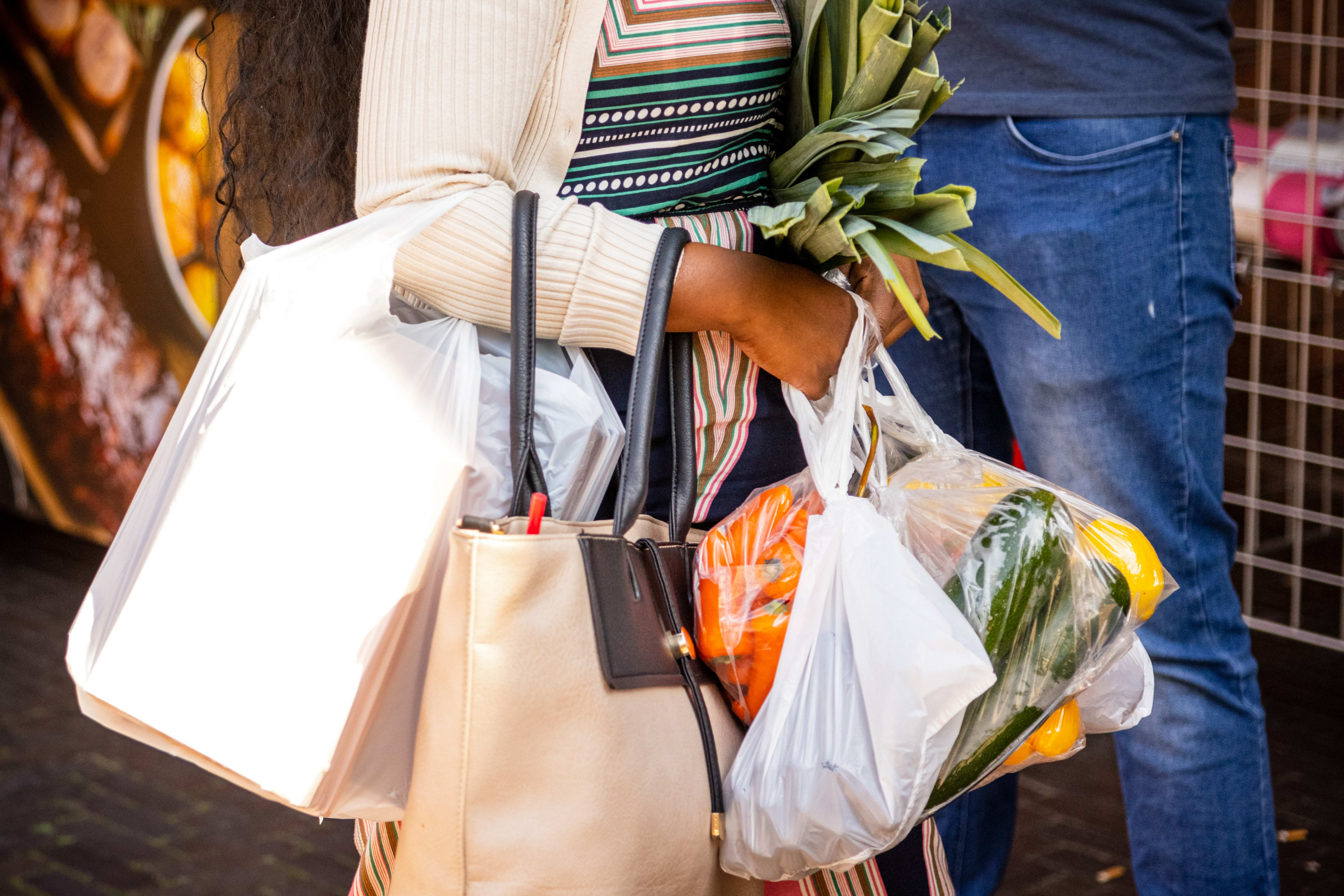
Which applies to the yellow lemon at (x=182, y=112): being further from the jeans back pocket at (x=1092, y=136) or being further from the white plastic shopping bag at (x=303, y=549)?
the white plastic shopping bag at (x=303, y=549)

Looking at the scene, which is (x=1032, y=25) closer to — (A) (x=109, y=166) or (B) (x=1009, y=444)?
(B) (x=1009, y=444)

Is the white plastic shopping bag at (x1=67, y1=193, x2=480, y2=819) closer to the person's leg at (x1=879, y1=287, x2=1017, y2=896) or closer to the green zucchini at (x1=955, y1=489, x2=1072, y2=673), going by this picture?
the green zucchini at (x1=955, y1=489, x2=1072, y2=673)

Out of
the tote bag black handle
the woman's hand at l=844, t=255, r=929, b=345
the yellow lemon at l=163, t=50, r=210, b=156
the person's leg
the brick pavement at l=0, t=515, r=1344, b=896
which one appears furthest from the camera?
Answer: the yellow lemon at l=163, t=50, r=210, b=156

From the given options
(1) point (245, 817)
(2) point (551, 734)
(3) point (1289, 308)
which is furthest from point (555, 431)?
(3) point (1289, 308)

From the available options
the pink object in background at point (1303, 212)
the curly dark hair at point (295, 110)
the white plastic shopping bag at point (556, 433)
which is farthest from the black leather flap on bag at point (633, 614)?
the pink object in background at point (1303, 212)

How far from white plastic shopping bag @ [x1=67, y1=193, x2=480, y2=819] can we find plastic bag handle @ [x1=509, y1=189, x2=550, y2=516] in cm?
5

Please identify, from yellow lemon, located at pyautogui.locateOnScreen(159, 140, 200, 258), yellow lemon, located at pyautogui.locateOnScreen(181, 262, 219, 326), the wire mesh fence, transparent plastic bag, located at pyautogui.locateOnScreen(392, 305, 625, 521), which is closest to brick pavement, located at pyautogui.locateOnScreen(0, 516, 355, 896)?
yellow lemon, located at pyautogui.locateOnScreen(181, 262, 219, 326)

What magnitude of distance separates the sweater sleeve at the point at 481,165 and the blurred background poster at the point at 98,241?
113 inches

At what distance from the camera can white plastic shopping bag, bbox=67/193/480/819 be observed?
1159 mm

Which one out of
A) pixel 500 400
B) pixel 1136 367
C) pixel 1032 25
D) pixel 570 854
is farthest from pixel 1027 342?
pixel 570 854

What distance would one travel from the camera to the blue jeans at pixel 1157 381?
77.6 inches

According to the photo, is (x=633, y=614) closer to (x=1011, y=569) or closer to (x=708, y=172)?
(x=1011, y=569)

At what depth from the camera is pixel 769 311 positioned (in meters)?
1.41

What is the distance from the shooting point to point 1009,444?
245cm
